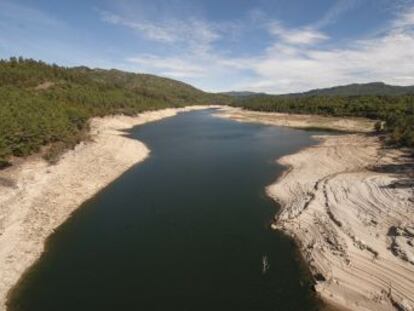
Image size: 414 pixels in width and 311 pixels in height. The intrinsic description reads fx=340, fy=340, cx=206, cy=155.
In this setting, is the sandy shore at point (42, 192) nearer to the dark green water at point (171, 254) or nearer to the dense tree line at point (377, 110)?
the dark green water at point (171, 254)

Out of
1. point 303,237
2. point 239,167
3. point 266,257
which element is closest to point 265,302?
point 266,257

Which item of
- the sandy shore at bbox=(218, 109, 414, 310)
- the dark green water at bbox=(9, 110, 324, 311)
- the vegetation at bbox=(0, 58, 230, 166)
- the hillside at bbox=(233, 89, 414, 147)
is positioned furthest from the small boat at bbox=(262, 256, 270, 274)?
the hillside at bbox=(233, 89, 414, 147)

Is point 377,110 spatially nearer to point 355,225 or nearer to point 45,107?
point 355,225

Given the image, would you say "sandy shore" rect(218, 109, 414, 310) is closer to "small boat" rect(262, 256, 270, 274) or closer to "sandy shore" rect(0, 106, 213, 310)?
"small boat" rect(262, 256, 270, 274)

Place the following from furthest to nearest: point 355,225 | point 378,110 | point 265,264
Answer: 1. point 378,110
2. point 355,225
3. point 265,264

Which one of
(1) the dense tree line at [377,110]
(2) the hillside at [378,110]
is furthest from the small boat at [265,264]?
(1) the dense tree line at [377,110]

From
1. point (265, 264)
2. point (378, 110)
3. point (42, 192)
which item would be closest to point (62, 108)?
point (42, 192)
